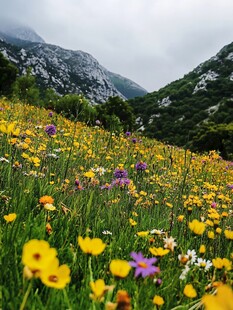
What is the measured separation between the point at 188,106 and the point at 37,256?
53.0 metres

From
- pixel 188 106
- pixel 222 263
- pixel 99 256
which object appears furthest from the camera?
pixel 188 106

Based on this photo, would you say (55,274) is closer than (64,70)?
Yes

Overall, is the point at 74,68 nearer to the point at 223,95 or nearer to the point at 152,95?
the point at 152,95

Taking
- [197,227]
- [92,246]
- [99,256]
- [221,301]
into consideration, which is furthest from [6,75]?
[221,301]

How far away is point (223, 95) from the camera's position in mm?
53812

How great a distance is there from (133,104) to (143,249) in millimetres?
55263

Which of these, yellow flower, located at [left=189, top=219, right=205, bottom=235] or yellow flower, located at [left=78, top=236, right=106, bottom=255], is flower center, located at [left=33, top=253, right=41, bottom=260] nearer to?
yellow flower, located at [left=78, top=236, right=106, bottom=255]

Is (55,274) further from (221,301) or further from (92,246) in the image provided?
(221,301)

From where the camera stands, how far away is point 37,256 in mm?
748

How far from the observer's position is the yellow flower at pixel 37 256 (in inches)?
28.2

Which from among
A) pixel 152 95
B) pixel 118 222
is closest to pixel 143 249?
pixel 118 222

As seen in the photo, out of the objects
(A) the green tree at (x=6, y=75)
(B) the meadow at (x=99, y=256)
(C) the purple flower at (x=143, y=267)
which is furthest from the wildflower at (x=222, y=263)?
(A) the green tree at (x=6, y=75)

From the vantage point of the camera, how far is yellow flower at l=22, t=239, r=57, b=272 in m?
0.72

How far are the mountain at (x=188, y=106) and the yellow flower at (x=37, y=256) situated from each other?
37540 mm
